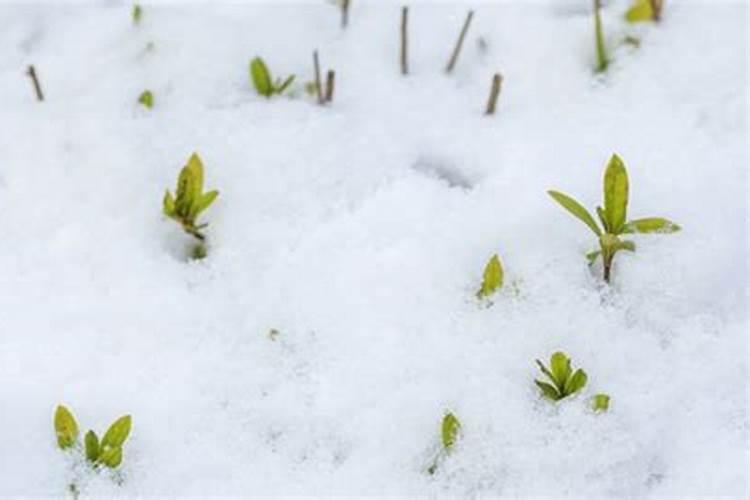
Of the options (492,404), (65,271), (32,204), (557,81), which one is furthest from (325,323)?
(557,81)

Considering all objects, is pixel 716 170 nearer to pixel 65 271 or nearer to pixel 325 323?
pixel 325 323

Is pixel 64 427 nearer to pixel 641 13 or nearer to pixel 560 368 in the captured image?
pixel 560 368

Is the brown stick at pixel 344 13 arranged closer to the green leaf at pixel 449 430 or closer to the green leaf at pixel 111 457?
the green leaf at pixel 449 430

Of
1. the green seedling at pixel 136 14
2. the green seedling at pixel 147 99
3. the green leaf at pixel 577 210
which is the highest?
the green seedling at pixel 136 14

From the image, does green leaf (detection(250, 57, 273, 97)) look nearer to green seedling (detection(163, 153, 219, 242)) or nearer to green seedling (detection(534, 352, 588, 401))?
green seedling (detection(163, 153, 219, 242))

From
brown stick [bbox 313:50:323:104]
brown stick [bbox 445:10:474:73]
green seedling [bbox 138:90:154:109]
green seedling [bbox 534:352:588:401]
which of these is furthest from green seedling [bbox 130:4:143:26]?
green seedling [bbox 534:352:588:401]

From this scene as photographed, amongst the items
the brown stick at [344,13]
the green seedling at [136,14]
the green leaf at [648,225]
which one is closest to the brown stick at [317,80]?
the brown stick at [344,13]
